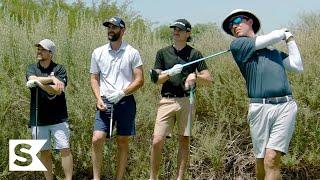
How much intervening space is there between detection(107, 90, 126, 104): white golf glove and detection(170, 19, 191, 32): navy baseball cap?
955mm

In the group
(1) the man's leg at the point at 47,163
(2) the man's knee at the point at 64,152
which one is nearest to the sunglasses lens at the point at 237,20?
(2) the man's knee at the point at 64,152

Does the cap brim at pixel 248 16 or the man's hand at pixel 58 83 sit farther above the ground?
the cap brim at pixel 248 16

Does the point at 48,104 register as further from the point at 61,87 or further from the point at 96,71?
the point at 96,71

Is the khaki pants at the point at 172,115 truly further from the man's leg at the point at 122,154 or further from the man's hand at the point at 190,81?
the man's leg at the point at 122,154

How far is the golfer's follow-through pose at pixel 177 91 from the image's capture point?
239 inches

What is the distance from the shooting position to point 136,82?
239 inches

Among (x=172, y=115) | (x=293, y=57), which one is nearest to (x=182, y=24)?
(x=172, y=115)

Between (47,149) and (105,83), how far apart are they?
1015 millimetres

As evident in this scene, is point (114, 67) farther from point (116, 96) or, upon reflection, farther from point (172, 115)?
point (172, 115)

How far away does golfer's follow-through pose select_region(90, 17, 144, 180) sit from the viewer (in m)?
6.04

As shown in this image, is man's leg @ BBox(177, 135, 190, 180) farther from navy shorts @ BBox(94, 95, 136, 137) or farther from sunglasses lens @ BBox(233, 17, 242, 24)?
sunglasses lens @ BBox(233, 17, 242, 24)

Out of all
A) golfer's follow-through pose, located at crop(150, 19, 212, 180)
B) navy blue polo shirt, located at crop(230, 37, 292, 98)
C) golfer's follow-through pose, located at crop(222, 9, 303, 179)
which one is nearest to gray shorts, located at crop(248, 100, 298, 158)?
golfer's follow-through pose, located at crop(222, 9, 303, 179)

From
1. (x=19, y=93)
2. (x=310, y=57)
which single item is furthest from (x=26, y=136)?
(x=310, y=57)

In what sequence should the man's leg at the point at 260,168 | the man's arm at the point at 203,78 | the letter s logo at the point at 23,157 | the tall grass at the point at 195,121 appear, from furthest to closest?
the tall grass at the point at 195,121
the letter s logo at the point at 23,157
the man's arm at the point at 203,78
the man's leg at the point at 260,168
